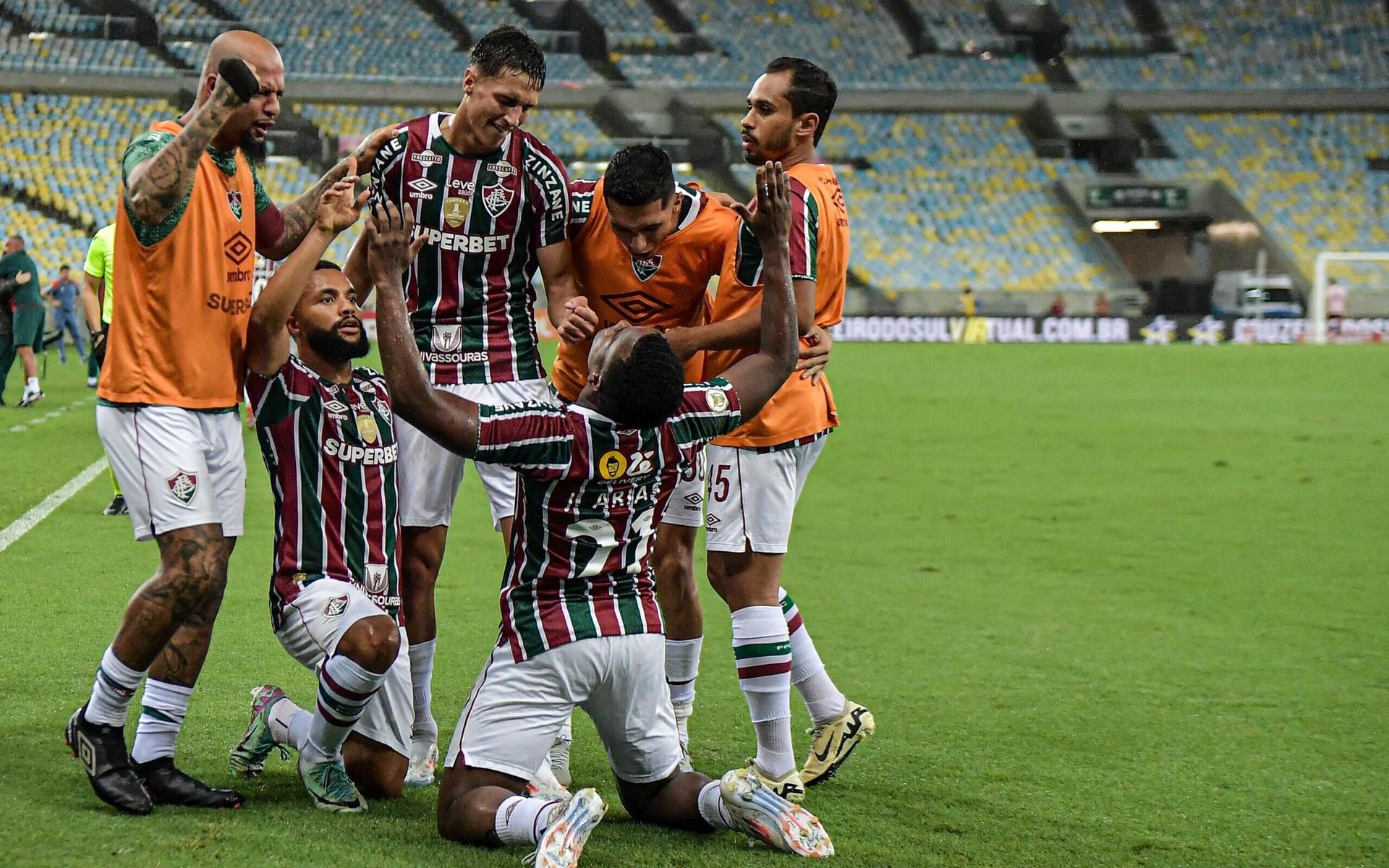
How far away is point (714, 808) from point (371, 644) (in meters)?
1.04

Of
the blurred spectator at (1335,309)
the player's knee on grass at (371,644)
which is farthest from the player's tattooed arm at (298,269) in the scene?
the blurred spectator at (1335,309)

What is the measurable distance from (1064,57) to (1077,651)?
126 ft

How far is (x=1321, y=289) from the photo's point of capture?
110ft

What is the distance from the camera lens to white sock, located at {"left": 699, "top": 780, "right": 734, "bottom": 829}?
353 cm

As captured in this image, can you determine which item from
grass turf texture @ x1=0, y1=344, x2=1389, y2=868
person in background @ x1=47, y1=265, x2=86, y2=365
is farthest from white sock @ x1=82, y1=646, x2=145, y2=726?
person in background @ x1=47, y1=265, x2=86, y2=365

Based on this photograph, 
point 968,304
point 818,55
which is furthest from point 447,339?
point 818,55

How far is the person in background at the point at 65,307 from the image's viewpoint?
904 inches

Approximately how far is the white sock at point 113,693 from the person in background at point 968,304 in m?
30.7

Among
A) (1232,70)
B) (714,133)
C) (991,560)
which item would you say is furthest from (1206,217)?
(991,560)

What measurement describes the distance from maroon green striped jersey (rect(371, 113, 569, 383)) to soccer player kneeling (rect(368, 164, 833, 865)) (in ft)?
2.72

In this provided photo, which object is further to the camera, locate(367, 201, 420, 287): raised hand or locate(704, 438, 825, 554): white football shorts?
locate(704, 438, 825, 554): white football shorts

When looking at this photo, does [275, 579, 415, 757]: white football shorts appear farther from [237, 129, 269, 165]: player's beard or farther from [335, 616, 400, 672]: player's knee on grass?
[237, 129, 269, 165]: player's beard

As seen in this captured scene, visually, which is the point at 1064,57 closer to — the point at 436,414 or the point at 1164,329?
the point at 1164,329

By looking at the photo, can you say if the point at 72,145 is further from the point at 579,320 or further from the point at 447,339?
the point at 579,320
